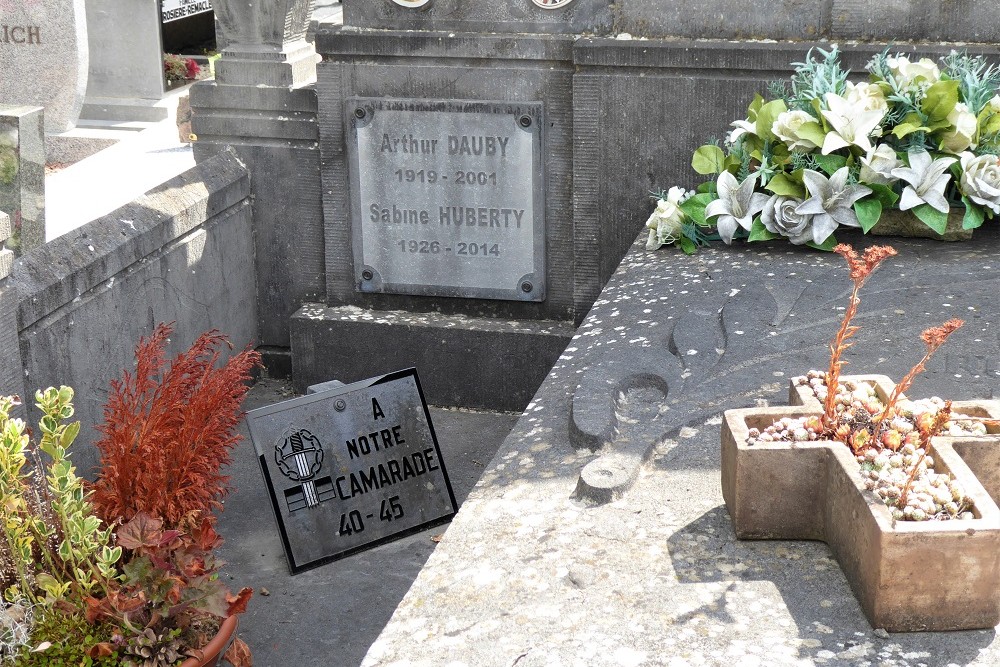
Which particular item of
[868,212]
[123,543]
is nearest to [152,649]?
[123,543]

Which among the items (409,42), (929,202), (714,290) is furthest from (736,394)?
(409,42)

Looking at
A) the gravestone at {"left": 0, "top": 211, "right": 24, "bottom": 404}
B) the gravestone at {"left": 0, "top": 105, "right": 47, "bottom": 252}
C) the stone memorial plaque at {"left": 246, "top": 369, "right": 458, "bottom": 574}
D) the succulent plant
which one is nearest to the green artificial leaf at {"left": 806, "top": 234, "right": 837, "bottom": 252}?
the stone memorial plaque at {"left": 246, "top": 369, "right": 458, "bottom": 574}

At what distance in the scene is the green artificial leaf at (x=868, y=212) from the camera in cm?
376

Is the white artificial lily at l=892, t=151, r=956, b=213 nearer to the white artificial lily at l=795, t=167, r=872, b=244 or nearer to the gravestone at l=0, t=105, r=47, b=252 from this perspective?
the white artificial lily at l=795, t=167, r=872, b=244

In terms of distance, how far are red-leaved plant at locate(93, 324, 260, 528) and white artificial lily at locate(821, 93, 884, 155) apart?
1950mm

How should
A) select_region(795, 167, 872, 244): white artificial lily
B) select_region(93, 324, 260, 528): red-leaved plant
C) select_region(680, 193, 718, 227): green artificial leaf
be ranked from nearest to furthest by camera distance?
select_region(93, 324, 260, 528): red-leaved plant < select_region(795, 167, 872, 244): white artificial lily < select_region(680, 193, 718, 227): green artificial leaf

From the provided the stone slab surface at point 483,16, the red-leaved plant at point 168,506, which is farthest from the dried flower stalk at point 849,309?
the stone slab surface at point 483,16

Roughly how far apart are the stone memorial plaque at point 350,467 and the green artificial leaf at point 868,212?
156cm

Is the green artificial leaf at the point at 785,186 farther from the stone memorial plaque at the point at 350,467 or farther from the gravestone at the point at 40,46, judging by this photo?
the gravestone at the point at 40,46

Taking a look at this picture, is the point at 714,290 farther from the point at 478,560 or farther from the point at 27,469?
the point at 27,469

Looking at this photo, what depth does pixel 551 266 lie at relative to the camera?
16.2 feet

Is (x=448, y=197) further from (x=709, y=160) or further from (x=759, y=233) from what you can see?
(x=759, y=233)

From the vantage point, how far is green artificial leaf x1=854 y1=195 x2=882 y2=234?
3758 mm

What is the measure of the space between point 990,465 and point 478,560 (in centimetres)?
95
